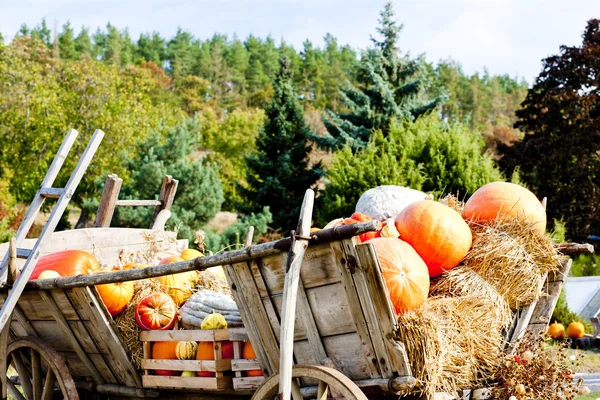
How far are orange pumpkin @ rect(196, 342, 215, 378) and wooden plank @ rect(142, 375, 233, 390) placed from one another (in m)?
0.04

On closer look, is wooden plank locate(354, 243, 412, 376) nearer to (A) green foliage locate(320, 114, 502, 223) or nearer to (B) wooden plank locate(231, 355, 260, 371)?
(B) wooden plank locate(231, 355, 260, 371)

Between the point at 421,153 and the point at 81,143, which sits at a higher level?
the point at 81,143

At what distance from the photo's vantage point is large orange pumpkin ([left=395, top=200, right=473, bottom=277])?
10.6 feet

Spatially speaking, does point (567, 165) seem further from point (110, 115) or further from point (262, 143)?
point (110, 115)

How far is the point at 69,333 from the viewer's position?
378 cm

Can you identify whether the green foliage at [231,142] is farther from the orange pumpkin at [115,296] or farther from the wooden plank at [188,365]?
the wooden plank at [188,365]

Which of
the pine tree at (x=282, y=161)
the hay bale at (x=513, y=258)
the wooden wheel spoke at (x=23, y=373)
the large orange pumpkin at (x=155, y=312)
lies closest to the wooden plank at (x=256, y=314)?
the large orange pumpkin at (x=155, y=312)

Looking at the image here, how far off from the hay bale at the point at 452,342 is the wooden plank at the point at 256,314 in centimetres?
63

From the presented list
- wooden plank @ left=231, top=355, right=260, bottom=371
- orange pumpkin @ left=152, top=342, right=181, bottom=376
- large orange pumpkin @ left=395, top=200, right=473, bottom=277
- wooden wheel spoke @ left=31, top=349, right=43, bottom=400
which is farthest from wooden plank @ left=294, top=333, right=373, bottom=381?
wooden wheel spoke @ left=31, top=349, right=43, bottom=400

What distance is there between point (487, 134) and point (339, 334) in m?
34.5

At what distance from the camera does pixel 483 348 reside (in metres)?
3.01

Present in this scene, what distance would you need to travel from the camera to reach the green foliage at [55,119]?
23.6m

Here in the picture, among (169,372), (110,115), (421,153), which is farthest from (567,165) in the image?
(169,372)

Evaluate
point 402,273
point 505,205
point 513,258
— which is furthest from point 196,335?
point 505,205
